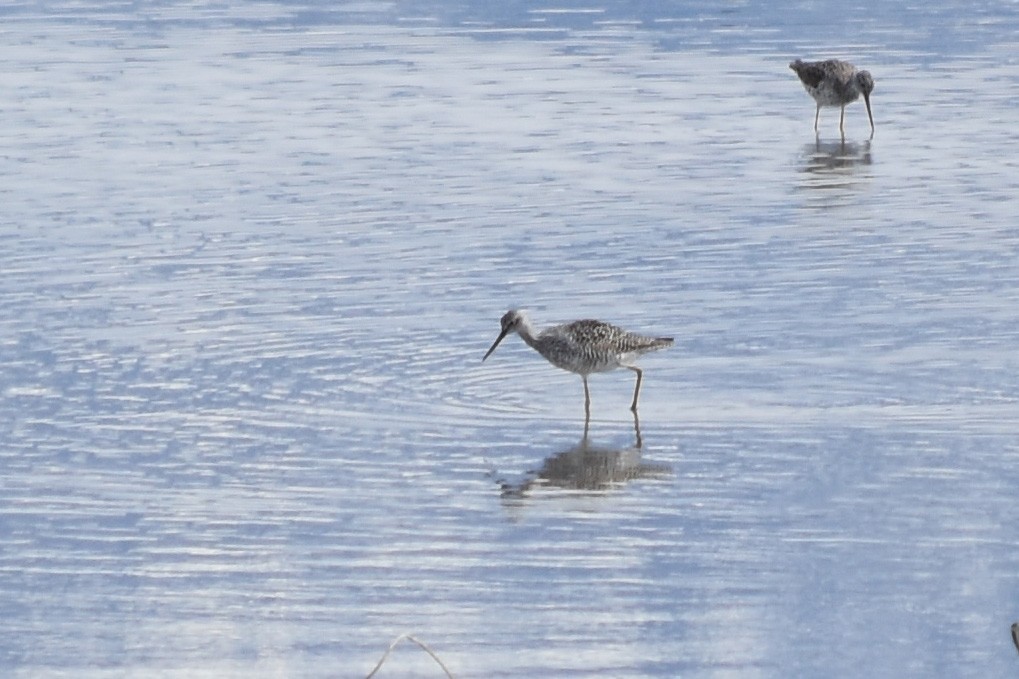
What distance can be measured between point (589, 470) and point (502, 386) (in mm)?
1945

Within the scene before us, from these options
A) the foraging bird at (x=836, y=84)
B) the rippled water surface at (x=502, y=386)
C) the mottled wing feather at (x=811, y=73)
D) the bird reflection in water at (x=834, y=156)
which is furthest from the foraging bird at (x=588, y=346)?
the mottled wing feather at (x=811, y=73)

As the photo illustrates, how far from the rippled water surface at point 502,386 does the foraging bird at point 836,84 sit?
0.40 meters

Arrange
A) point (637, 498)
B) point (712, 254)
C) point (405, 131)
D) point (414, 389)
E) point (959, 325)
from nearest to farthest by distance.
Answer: point (637, 498) → point (414, 389) → point (959, 325) → point (712, 254) → point (405, 131)

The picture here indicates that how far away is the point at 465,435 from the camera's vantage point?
13.5m

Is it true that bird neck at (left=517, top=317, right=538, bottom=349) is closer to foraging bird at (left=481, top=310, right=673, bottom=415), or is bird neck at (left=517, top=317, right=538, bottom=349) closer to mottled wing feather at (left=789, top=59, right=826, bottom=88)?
foraging bird at (left=481, top=310, right=673, bottom=415)

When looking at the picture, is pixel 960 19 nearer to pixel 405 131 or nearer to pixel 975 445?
pixel 405 131

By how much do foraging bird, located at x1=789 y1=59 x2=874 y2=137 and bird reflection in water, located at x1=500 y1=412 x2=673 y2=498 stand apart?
13.0 m

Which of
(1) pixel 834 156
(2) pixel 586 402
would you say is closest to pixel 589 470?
(2) pixel 586 402

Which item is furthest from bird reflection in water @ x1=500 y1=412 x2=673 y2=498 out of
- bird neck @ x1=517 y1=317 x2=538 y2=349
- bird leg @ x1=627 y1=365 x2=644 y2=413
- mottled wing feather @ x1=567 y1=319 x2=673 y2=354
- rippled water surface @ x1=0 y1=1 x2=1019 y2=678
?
bird neck @ x1=517 y1=317 x2=538 y2=349

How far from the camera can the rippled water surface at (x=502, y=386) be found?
10.3m

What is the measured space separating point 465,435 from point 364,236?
6189 mm

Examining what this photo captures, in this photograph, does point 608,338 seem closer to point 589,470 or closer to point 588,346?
point 588,346

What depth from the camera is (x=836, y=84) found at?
25984 mm

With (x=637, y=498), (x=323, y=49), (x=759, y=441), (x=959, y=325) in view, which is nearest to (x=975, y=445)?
(x=759, y=441)
